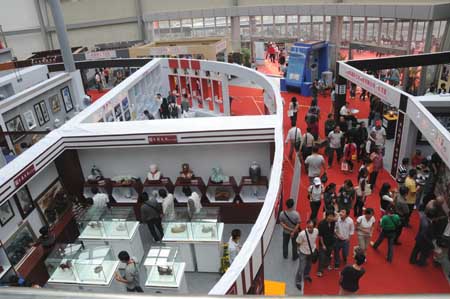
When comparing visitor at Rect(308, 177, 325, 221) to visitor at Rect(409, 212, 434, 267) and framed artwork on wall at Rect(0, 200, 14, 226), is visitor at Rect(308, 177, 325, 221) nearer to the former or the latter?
visitor at Rect(409, 212, 434, 267)

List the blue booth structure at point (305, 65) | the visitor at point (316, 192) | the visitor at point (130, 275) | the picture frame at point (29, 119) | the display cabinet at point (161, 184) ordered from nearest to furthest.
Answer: the visitor at point (130, 275), the visitor at point (316, 192), the display cabinet at point (161, 184), the picture frame at point (29, 119), the blue booth structure at point (305, 65)

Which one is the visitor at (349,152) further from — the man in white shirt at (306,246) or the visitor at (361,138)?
the man in white shirt at (306,246)

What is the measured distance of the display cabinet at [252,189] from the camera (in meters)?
7.88

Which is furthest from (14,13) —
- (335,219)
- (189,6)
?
(335,219)

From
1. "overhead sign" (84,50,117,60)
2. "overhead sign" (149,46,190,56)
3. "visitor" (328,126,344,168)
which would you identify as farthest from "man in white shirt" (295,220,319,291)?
"overhead sign" (84,50,117,60)

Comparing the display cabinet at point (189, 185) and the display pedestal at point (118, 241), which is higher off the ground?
the display cabinet at point (189, 185)

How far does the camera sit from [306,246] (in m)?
5.75

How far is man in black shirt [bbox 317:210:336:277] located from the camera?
19.1 ft

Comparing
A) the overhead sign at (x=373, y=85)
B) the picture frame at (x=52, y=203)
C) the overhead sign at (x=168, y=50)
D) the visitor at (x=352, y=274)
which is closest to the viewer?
the visitor at (x=352, y=274)

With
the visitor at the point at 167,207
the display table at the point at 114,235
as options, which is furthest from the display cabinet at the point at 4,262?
the visitor at the point at 167,207

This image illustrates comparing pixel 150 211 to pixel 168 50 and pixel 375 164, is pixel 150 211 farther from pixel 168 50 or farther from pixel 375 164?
pixel 168 50

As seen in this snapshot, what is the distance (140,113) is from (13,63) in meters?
6.04

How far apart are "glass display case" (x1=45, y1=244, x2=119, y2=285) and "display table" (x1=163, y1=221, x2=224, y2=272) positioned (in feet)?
3.47

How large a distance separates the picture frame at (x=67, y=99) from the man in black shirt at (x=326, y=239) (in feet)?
38.0
